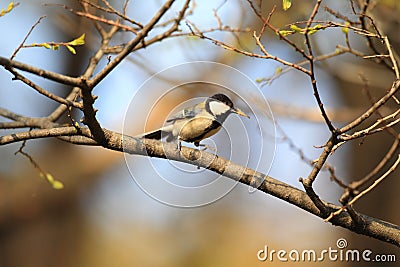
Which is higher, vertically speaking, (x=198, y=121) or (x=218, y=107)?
(x=218, y=107)

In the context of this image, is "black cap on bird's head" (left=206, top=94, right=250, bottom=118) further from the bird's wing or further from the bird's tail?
the bird's tail

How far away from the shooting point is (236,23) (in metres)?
3.47

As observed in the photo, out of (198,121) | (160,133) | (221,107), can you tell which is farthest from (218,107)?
(160,133)

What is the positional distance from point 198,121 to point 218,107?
0.15 metres

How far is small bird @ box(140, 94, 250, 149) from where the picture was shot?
274 centimetres

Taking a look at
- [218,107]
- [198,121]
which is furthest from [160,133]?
[218,107]

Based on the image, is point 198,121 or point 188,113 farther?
point 188,113

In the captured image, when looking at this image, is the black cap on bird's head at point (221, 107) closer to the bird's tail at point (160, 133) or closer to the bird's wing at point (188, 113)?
the bird's wing at point (188, 113)

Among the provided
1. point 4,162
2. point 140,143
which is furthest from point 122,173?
point 140,143

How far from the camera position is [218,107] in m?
2.87

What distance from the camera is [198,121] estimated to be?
278 centimetres

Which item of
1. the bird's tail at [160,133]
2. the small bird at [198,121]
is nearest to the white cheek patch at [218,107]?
the small bird at [198,121]

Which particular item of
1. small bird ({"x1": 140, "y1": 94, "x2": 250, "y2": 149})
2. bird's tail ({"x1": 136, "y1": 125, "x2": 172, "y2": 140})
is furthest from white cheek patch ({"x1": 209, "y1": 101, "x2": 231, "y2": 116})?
bird's tail ({"x1": 136, "y1": 125, "x2": 172, "y2": 140})

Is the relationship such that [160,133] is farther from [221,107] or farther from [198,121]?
[221,107]
